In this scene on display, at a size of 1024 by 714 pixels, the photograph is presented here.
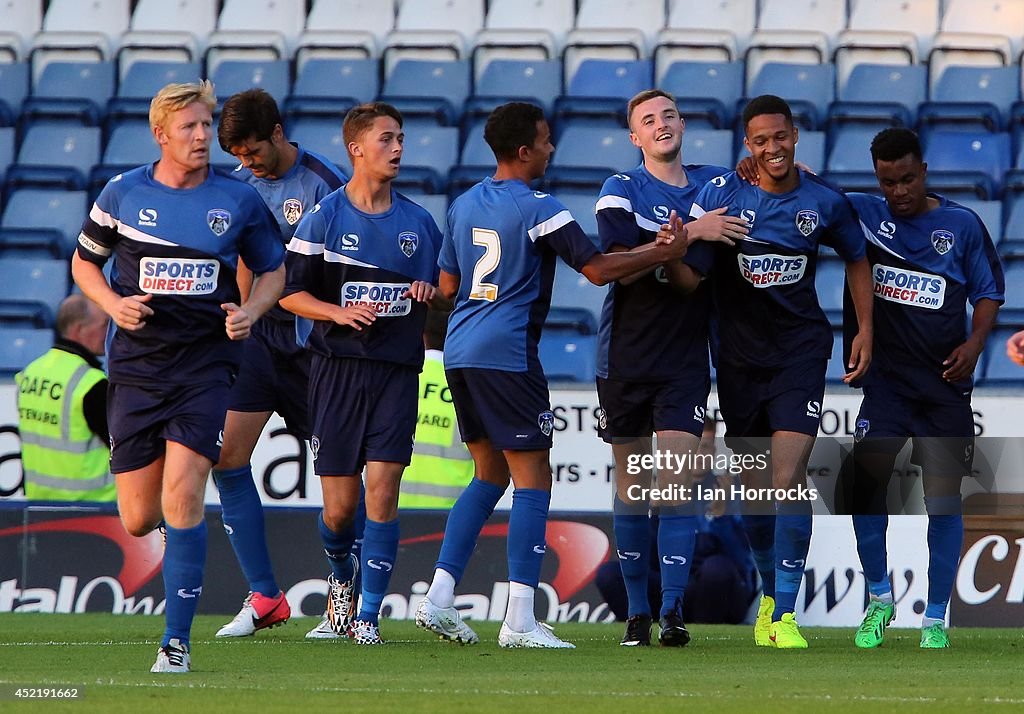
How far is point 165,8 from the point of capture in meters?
15.0

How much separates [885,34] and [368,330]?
336 inches

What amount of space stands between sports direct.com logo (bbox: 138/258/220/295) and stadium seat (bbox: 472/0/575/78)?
8.62m

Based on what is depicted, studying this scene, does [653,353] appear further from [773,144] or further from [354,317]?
[354,317]

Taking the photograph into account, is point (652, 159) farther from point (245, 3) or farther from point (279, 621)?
point (245, 3)

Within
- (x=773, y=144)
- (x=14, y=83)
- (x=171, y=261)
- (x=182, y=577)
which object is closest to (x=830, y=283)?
(x=773, y=144)

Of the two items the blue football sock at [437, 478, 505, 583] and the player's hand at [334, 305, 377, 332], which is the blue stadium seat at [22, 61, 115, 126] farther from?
the blue football sock at [437, 478, 505, 583]

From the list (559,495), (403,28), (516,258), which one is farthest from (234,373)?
(403,28)

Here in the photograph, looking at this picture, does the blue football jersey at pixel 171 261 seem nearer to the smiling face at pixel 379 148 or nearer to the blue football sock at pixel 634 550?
the smiling face at pixel 379 148

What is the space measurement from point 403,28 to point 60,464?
667 centimetres

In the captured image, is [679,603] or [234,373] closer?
[234,373]

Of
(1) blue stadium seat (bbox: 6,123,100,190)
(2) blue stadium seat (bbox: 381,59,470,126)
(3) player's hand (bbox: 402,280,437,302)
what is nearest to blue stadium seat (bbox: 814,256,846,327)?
(2) blue stadium seat (bbox: 381,59,470,126)

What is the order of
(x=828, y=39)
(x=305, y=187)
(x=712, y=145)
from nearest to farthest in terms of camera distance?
(x=305, y=187) < (x=712, y=145) < (x=828, y=39)

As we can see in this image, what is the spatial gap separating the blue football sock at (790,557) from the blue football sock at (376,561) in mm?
1625

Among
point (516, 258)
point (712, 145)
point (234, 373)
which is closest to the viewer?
point (234, 373)
